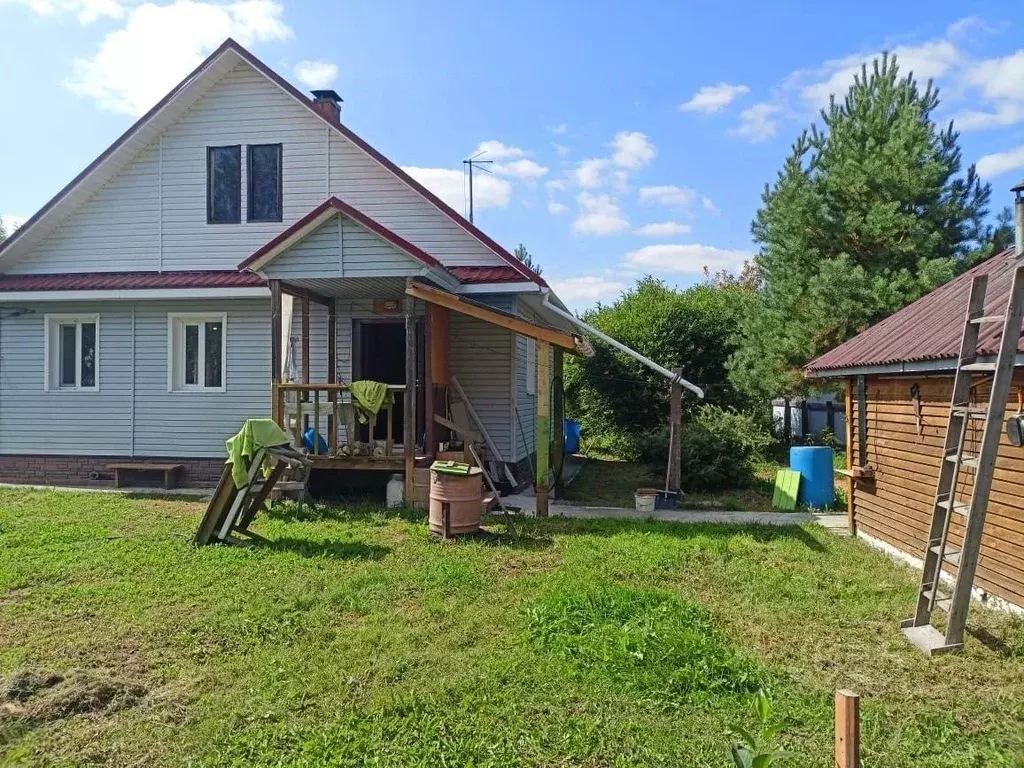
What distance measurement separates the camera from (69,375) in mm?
12547

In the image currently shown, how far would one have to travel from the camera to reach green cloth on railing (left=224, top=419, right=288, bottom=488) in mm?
7527

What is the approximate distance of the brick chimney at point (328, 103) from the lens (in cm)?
1194

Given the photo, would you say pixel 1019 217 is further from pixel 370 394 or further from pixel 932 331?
pixel 370 394

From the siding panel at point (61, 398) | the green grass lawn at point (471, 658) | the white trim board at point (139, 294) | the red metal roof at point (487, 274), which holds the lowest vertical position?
the green grass lawn at point (471, 658)

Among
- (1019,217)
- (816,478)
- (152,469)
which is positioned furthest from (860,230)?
(152,469)

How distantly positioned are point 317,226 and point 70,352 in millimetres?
6249

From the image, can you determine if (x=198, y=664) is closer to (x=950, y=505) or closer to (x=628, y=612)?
(x=628, y=612)

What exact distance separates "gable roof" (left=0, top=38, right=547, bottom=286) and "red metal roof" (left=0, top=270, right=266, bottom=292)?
2.14ft

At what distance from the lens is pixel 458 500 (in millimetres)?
7824

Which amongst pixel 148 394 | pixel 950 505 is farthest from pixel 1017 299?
pixel 148 394

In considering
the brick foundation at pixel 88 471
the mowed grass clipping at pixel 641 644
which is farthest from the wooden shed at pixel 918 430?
the brick foundation at pixel 88 471

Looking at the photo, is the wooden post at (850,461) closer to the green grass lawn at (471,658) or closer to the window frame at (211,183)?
the green grass lawn at (471,658)

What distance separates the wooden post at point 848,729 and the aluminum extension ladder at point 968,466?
2652 mm

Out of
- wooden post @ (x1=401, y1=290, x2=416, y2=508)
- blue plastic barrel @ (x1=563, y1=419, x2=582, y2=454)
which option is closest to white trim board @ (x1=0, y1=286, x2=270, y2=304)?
wooden post @ (x1=401, y1=290, x2=416, y2=508)
